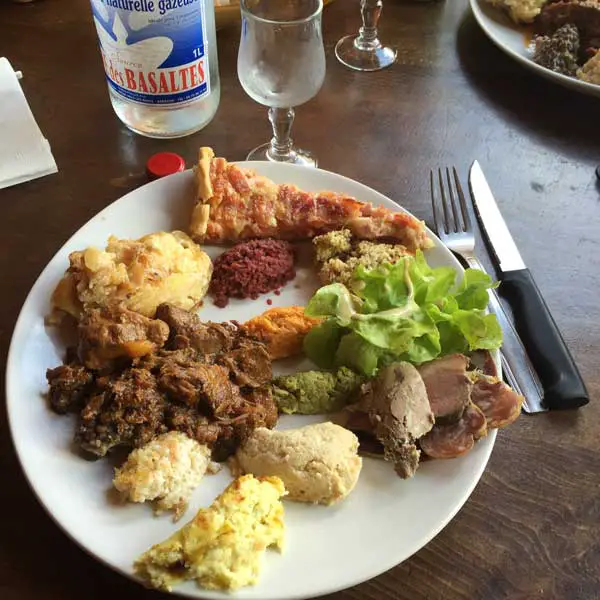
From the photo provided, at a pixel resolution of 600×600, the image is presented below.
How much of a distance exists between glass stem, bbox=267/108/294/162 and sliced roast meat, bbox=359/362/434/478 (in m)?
0.77

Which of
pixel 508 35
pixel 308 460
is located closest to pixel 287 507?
pixel 308 460

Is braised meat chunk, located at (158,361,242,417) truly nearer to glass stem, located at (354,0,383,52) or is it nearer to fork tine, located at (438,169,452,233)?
fork tine, located at (438,169,452,233)

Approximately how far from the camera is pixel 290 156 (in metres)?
1.75

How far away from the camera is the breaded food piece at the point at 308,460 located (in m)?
1.09

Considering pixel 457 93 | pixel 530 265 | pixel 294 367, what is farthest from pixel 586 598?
pixel 457 93

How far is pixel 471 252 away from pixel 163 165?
2.44 feet

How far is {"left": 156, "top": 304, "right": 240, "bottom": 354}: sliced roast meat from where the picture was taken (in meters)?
1.25

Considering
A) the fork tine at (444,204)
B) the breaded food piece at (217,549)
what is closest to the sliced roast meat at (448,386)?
the breaded food piece at (217,549)

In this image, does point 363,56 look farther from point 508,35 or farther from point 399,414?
point 399,414

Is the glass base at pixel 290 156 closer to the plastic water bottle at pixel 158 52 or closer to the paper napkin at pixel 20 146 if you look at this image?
the plastic water bottle at pixel 158 52

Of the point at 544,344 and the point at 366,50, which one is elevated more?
the point at 366,50

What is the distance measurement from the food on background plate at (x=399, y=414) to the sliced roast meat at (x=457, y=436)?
0.03 m

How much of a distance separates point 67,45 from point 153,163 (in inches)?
26.2

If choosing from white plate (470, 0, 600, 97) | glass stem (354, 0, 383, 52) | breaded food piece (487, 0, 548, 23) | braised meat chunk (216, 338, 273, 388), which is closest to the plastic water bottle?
glass stem (354, 0, 383, 52)
